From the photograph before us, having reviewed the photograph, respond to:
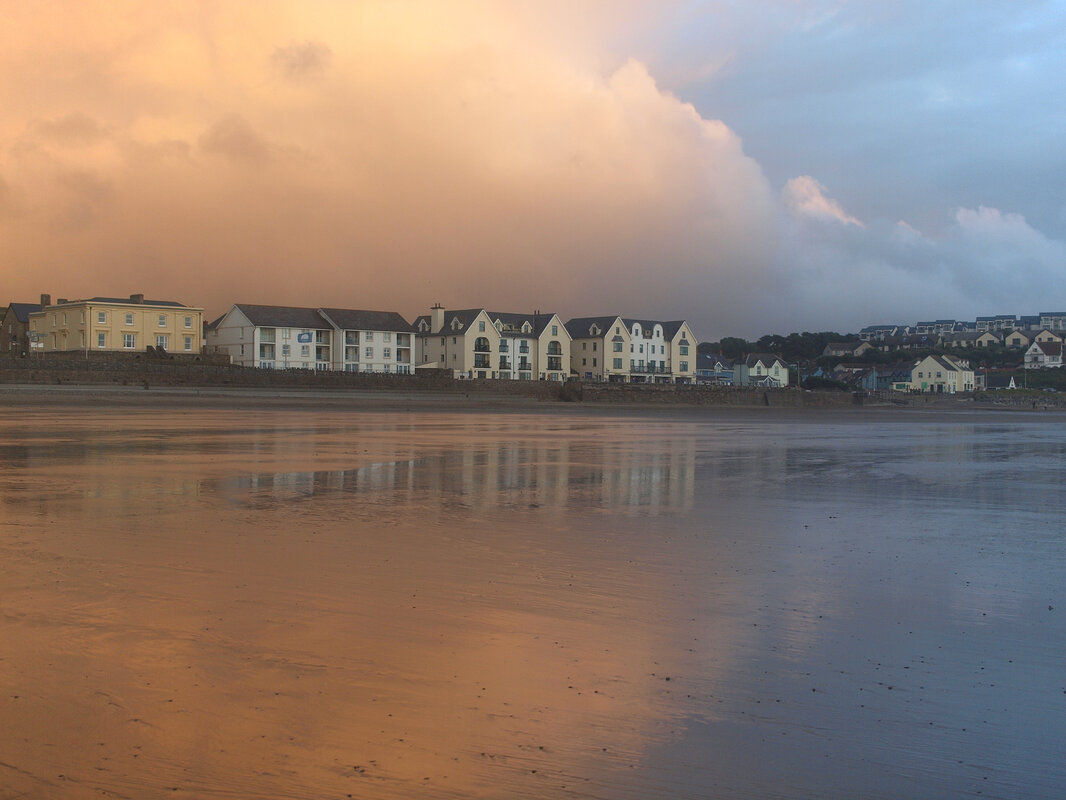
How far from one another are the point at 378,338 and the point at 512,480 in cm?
7239

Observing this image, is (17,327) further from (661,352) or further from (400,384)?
(661,352)

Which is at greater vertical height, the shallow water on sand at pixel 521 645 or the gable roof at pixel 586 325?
the gable roof at pixel 586 325

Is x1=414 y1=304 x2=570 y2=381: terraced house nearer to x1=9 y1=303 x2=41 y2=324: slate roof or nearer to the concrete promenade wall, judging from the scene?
the concrete promenade wall

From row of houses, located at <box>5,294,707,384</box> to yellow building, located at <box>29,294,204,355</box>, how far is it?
85 mm

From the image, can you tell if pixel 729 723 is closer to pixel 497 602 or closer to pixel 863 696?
pixel 863 696

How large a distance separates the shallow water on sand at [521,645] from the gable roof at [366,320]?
72.2 metres

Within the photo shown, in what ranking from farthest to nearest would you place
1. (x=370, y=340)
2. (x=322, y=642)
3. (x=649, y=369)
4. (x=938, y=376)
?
(x=938, y=376) → (x=649, y=369) → (x=370, y=340) → (x=322, y=642)

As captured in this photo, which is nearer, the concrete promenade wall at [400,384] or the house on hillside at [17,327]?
the concrete promenade wall at [400,384]

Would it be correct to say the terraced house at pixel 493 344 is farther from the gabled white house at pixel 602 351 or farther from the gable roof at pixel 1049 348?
the gable roof at pixel 1049 348

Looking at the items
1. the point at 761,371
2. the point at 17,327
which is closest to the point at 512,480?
the point at 17,327

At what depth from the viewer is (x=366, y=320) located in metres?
87.6

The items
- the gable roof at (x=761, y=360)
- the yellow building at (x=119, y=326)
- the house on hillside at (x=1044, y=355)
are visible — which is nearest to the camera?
the yellow building at (x=119, y=326)

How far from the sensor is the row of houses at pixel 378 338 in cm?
7494

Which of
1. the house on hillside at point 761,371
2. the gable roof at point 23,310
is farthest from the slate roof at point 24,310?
the house on hillside at point 761,371
